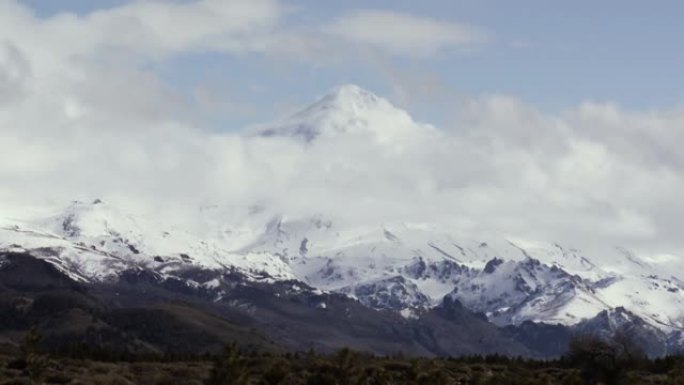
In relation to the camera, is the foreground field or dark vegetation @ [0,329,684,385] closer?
the foreground field

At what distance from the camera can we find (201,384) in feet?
531

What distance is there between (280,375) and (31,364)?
29.6 m

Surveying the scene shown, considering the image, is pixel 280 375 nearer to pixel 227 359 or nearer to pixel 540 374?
pixel 227 359

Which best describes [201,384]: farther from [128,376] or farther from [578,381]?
[578,381]

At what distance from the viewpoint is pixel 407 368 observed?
605 feet

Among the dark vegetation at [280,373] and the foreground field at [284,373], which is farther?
the dark vegetation at [280,373]

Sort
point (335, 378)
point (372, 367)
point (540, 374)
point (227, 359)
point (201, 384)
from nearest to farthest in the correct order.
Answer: point (227, 359) → point (335, 378) → point (201, 384) → point (372, 367) → point (540, 374)

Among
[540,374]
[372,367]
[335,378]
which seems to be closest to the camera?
[335,378]

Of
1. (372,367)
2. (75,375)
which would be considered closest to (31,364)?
(75,375)

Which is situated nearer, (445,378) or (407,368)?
(445,378)

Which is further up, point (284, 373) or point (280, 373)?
point (284, 373)

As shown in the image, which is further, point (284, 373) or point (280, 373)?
point (284, 373)

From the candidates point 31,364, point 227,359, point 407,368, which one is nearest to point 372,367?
point 407,368

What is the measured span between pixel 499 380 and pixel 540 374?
19.7 meters
